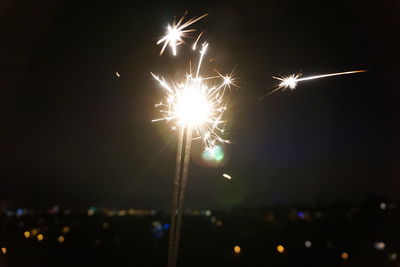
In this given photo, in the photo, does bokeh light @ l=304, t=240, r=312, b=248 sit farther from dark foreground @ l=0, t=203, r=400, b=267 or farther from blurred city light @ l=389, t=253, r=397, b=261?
blurred city light @ l=389, t=253, r=397, b=261

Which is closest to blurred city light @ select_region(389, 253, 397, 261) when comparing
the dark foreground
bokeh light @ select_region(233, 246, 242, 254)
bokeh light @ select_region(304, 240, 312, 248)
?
the dark foreground

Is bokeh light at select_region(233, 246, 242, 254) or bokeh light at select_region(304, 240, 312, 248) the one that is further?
bokeh light at select_region(304, 240, 312, 248)

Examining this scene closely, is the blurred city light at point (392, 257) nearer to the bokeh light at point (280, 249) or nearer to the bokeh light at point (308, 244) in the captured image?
the bokeh light at point (280, 249)

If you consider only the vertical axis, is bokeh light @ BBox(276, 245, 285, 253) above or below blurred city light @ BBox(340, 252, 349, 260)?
above

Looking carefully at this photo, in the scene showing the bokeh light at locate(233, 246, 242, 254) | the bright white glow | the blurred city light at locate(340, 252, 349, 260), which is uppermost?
the bokeh light at locate(233, 246, 242, 254)

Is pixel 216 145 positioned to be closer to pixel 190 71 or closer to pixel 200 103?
pixel 200 103

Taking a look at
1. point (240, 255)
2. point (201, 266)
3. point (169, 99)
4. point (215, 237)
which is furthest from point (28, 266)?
point (215, 237)

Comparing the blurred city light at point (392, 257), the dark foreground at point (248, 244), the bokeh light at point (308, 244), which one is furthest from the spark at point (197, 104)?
the bokeh light at point (308, 244)

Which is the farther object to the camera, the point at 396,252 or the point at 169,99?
the point at 396,252
